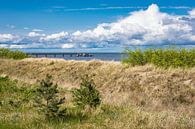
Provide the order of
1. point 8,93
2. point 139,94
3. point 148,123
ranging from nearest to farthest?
point 148,123 < point 8,93 < point 139,94

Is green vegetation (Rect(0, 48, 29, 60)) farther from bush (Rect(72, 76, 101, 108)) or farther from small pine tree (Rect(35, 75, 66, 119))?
small pine tree (Rect(35, 75, 66, 119))

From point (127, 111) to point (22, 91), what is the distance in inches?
329

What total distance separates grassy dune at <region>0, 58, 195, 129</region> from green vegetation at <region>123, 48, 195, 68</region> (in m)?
0.90

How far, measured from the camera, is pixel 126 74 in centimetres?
2578

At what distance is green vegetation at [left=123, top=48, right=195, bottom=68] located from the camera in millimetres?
24859

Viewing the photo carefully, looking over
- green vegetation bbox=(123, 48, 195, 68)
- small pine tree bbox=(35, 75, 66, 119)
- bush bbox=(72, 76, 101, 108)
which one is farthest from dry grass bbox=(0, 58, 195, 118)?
small pine tree bbox=(35, 75, 66, 119)

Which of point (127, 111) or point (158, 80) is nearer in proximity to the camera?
point (127, 111)

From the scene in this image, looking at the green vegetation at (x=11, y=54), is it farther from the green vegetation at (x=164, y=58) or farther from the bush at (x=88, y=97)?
the bush at (x=88, y=97)

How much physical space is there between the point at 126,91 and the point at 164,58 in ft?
14.6

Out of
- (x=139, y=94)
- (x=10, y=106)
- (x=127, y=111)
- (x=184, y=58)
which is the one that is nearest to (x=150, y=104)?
(x=139, y=94)

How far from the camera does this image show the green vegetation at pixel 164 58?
24859mm

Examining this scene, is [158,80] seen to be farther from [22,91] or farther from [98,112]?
[98,112]

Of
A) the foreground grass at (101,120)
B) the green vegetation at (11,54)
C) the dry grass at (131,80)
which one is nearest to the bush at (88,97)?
the foreground grass at (101,120)

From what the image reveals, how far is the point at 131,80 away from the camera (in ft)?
79.4
